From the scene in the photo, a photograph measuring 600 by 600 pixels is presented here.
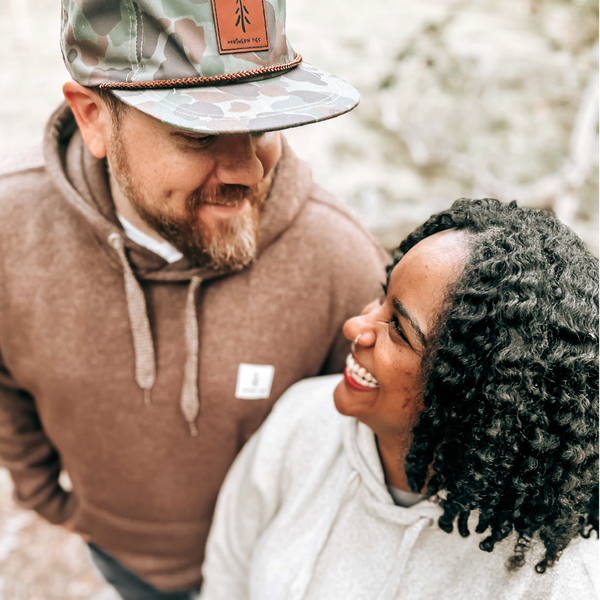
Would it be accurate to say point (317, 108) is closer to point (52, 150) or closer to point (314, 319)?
point (314, 319)

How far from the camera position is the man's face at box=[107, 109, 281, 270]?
133 centimetres

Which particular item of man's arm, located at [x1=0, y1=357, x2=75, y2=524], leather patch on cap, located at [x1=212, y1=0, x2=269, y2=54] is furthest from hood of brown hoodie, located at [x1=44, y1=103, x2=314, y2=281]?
man's arm, located at [x1=0, y1=357, x2=75, y2=524]

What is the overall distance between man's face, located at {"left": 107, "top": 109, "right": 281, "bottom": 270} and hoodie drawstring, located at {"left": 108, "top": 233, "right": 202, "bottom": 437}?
135mm

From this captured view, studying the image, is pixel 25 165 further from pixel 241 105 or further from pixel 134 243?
pixel 241 105

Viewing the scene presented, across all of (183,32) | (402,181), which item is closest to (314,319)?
(183,32)

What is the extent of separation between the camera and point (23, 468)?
209 centimetres

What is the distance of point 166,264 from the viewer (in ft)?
5.40

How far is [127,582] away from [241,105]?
202 cm

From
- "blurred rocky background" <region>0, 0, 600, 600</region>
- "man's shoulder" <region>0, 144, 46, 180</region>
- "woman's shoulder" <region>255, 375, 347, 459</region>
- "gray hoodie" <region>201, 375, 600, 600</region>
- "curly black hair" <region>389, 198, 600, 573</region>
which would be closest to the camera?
"curly black hair" <region>389, 198, 600, 573</region>

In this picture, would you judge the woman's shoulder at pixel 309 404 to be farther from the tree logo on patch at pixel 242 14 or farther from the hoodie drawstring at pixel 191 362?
the tree logo on patch at pixel 242 14

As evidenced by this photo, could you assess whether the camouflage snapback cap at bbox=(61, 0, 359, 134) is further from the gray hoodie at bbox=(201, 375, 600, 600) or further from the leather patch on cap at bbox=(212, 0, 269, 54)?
the gray hoodie at bbox=(201, 375, 600, 600)

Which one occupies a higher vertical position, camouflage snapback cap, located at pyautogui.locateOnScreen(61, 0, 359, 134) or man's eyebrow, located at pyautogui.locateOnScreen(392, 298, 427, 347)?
camouflage snapback cap, located at pyautogui.locateOnScreen(61, 0, 359, 134)

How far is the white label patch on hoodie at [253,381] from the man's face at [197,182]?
34cm

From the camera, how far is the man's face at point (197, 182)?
1329mm
